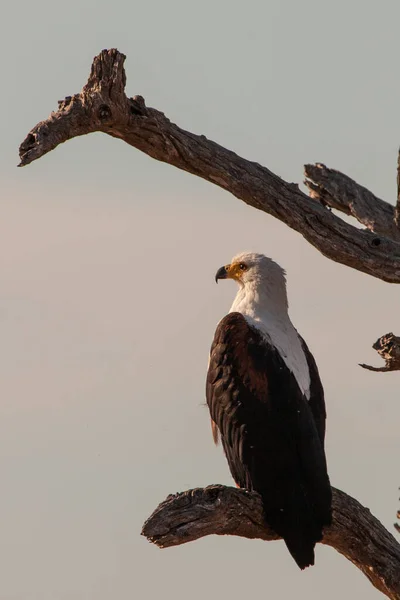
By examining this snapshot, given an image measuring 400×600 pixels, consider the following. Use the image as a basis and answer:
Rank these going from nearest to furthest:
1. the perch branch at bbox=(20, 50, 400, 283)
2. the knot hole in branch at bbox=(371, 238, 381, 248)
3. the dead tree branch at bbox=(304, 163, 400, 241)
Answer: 1. the perch branch at bbox=(20, 50, 400, 283)
2. the knot hole in branch at bbox=(371, 238, 381, 248)
3. the dead tree branch at bbox=(304, 163, 400, 241)

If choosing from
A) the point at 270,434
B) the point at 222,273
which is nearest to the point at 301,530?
the point at 270,434

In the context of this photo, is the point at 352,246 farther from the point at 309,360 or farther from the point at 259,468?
the point at 259,468

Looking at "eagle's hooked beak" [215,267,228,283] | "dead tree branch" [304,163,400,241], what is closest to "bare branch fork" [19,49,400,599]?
"dead tree branch" [304,163,400,241]

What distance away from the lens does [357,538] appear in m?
10.5

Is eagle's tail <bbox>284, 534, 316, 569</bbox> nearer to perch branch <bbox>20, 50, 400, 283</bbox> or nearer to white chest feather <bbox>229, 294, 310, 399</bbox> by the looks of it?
white chest feather <bbox>229, 294, 310, 399</bbox>

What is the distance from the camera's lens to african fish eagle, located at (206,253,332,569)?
409 inches

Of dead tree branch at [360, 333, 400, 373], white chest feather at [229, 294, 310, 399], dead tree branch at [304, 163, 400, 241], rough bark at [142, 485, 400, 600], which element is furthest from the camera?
dead tree branch at [304, 163, 400, 241]

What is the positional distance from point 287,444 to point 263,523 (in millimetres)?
620

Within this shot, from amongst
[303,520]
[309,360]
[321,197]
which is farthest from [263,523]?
[321,197]

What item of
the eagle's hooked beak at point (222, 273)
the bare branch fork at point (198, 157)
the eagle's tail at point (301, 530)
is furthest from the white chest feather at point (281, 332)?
the eagle's tail at point (301, 530)

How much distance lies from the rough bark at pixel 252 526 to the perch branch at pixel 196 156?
6.06 ft

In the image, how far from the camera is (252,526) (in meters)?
10.3

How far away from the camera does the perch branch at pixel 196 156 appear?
9.93 meters

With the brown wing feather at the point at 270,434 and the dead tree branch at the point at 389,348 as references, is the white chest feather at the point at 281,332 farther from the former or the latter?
the dead tree branch at the point at 389,348
